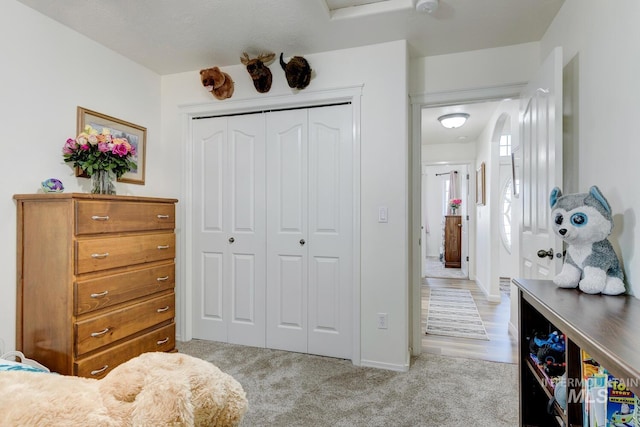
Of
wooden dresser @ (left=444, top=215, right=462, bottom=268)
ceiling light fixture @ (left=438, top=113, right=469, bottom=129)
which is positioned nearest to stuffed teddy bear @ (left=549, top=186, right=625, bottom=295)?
ceiling light fixture @ (left=438, top=113, right=469, bottom=129)

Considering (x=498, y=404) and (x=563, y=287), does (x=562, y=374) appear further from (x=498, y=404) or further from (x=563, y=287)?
(x=498, y=404)

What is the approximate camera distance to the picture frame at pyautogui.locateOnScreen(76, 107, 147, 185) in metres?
2.38

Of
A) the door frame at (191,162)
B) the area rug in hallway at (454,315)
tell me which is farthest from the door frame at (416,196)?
the area rug in hallway at (454,315)

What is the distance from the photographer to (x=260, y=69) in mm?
2607

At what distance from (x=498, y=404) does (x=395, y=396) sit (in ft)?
2.00

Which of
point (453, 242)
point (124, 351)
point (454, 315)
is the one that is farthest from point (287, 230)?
point (453, 242)

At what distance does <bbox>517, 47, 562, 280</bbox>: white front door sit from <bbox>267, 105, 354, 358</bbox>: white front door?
1.23 metres

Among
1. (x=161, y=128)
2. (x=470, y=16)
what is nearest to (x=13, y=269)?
(x=161, y=128)

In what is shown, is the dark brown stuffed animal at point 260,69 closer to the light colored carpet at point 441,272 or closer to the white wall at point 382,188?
the white wall at point 382,188

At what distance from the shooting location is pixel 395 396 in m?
2.09

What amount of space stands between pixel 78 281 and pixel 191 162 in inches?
57.7

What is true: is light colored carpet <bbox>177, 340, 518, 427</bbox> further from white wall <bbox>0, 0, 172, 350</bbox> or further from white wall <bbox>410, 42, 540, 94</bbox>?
white wall <bbox>410, 42, 540, 94</bbox>

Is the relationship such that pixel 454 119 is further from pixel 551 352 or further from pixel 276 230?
pixel 551 352

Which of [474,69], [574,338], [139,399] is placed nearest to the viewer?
[139,399]
